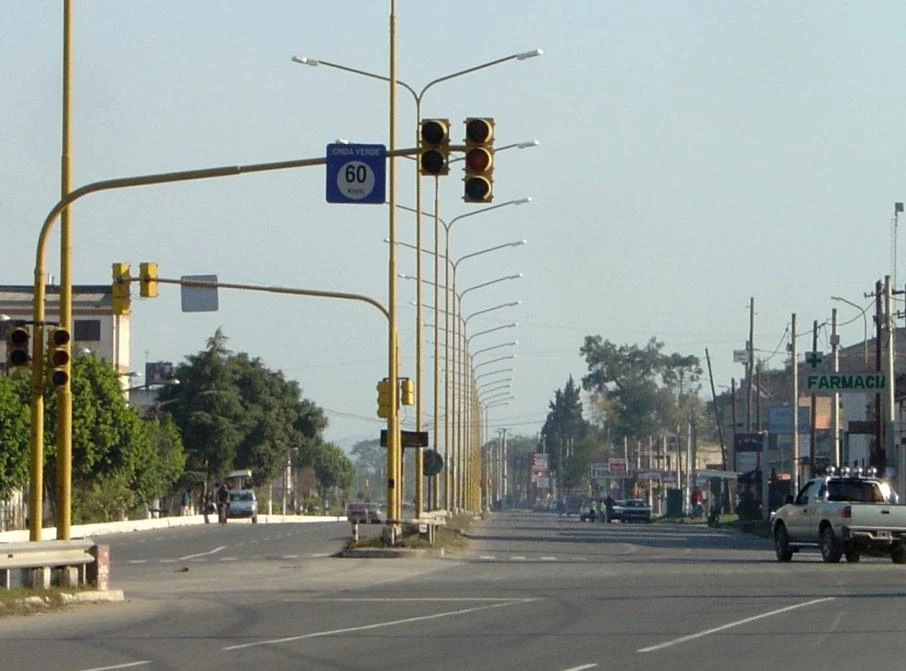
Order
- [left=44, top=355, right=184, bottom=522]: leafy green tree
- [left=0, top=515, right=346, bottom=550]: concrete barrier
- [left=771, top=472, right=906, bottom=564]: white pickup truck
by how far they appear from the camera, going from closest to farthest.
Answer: [left=771, top=472, right=906, bottom=564]: white pickup truck < [left=0, top=515, right=346, bottom=550]: concrete barrier < [left=44, top=355, right=184, bottom=522]: leafy green tree

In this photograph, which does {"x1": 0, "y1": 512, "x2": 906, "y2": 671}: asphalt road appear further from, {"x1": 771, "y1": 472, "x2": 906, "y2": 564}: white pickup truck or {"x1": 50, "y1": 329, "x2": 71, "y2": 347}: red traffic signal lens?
{"x1": 50, "y1": 329, "x2": 71, "y2": 347}: red traffic signal lens

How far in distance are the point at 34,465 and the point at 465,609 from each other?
21.3 feet

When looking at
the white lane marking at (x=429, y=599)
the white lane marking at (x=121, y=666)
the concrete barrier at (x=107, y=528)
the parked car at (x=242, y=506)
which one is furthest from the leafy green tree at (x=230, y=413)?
the white lane marking at (x=121, y=666)

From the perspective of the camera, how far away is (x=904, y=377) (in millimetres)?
78375

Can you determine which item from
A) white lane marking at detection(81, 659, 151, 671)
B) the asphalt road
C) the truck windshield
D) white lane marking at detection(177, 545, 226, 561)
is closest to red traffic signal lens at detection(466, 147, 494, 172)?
the asphalt road

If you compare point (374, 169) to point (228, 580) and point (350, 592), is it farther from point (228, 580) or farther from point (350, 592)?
point (228, 580)

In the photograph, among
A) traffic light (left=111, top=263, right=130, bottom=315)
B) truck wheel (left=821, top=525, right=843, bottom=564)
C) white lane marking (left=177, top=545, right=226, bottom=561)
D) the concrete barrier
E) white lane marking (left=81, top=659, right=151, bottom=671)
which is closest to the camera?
white lane marking (left=81, top=659, right=151, bottom=671)

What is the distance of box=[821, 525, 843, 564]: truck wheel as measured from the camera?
37.4 metres

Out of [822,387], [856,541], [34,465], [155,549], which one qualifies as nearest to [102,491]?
[155,549]

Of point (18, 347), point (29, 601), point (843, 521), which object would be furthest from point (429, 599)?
point (843, 521)

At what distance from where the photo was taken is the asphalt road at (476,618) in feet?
54.1

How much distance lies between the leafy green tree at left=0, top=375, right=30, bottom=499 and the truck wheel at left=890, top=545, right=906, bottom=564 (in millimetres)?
32624

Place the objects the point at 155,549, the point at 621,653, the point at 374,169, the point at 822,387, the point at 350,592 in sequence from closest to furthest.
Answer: the point at 621,653, the point at 374,169, the point at 350,592, the point at 155,549, the point at 822,387

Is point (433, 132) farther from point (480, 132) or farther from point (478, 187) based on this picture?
point (478, 187)
